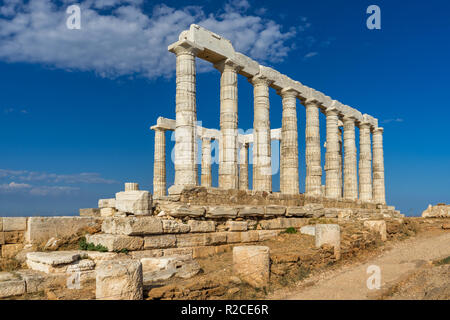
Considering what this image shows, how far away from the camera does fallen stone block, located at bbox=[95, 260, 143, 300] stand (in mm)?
6914

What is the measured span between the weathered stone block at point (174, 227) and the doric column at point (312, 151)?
14318 millimetres

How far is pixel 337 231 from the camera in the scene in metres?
12.7

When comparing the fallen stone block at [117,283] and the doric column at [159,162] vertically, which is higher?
the doric column at [159,162]

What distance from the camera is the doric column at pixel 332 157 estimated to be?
89.2 ft

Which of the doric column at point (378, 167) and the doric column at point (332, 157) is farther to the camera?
the doric column at point (378, 167)

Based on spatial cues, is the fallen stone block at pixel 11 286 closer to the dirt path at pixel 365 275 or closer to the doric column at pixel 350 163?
the dirt path at pixel 365 275

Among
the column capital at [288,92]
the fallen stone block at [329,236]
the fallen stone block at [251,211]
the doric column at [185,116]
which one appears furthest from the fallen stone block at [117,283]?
the column capital at [288,92]

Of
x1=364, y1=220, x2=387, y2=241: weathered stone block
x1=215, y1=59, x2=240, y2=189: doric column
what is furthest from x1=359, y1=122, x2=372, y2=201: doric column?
x1=215, y1=59, x2=240, y2=189: doric column

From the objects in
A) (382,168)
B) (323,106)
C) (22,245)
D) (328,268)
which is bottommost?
(328,268)

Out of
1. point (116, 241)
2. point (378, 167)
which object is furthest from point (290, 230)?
point (378, 167)
